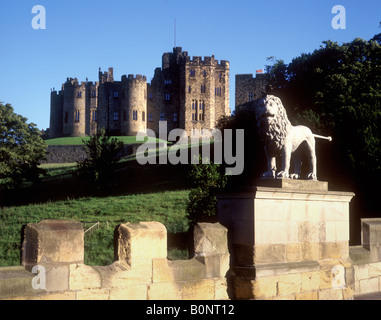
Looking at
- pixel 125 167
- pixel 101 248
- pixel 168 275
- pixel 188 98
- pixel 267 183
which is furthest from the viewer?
pixel 188 98

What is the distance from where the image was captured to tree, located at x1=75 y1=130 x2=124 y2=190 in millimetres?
54091

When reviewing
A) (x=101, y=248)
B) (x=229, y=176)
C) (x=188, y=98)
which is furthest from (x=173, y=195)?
(x=188, y=98)

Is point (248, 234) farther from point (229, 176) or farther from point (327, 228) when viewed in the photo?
point (229, 176)

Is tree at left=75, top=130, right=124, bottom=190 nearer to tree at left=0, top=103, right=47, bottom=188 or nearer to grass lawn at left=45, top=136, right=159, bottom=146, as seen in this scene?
tree at left=0, top=103, right=47, bottom=188

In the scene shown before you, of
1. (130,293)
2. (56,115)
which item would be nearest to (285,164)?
(130,293)

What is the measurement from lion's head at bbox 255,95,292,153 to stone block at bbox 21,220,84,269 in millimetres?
3825

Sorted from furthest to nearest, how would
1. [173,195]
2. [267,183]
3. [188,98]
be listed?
[188,98] < [173,195] < [267,183]

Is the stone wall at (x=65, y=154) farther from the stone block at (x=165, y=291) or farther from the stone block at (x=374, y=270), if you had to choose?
the stone block at (x=165, y=291)

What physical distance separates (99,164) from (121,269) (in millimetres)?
49122

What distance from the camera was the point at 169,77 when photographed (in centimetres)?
10319

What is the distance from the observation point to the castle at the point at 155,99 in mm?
100062

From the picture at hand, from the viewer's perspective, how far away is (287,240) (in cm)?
833

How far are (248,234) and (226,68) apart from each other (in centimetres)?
9676

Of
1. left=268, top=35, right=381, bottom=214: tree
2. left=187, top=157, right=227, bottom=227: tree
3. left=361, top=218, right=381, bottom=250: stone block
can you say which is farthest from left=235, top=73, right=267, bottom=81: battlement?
left=361, top=218, right=381, bottom=250: stone block
